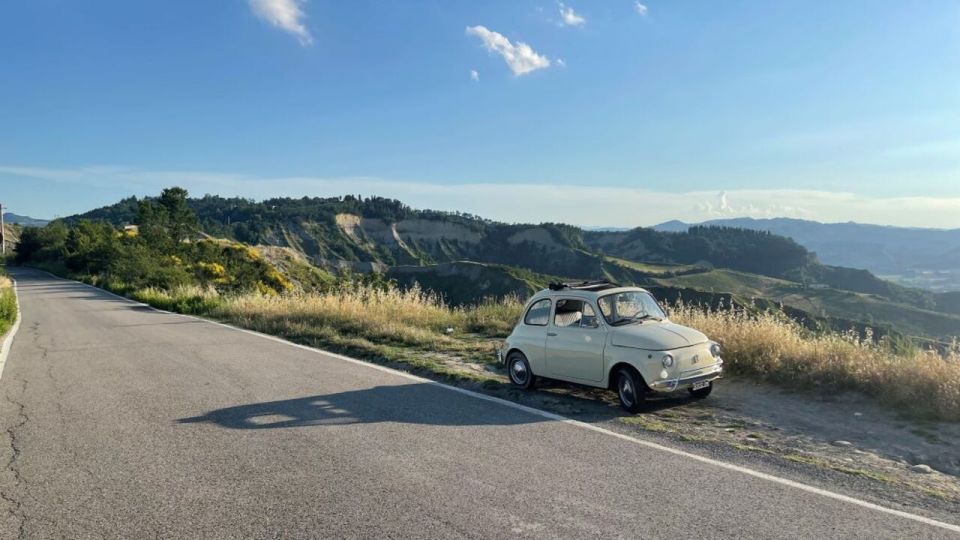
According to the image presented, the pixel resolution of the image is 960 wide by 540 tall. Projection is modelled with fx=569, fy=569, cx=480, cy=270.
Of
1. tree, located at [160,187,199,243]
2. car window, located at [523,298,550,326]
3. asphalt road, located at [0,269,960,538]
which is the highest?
tree, located at [160,187,199,243]

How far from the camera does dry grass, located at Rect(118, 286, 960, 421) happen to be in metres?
6.80

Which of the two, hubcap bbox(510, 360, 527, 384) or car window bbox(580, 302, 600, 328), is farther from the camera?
hubcap bbox(510, 360, 527, 384)

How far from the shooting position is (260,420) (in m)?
6.36

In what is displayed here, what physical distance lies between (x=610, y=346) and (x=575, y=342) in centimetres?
55

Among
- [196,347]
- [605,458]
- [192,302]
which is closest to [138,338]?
[196,347]

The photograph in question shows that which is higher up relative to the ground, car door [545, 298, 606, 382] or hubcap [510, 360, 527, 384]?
car door [545, 298, 606, 382]

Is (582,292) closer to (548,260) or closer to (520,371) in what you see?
(520,371)

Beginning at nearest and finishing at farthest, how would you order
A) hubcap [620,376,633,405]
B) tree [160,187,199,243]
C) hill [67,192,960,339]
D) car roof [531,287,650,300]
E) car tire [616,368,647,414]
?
car tire [616,368,647,414] → hubcap [620,376,633,405] → car roof [531,287,650,300] → tree [160,187,199,243] → hill [67,192,960,339]

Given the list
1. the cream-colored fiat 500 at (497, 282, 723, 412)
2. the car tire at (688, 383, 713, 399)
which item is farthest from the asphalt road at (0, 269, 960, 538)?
the car tire at (688, 383, 713, 399)

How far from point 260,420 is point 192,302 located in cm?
1628

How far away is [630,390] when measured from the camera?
673 cm

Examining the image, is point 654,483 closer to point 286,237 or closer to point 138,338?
point 138,338

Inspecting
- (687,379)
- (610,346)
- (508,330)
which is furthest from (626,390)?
(508,330)

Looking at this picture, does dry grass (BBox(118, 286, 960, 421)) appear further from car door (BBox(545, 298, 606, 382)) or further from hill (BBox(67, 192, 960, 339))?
hill (BBox(67, 192, 960, 339))
